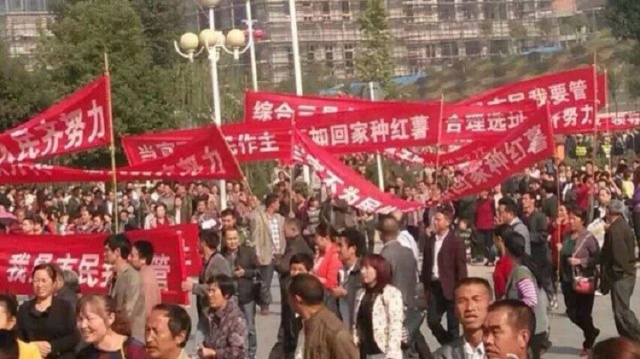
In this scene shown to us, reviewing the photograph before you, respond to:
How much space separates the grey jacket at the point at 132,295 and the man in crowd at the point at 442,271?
3.14m

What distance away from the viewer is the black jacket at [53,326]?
10016 mm

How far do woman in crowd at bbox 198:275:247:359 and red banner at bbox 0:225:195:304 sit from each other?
258 cm

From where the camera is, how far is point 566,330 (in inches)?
663

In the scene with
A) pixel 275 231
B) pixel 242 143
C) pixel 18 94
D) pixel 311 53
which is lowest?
pixel 311 53

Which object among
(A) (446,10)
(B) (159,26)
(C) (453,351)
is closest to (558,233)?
(C) (453,351)

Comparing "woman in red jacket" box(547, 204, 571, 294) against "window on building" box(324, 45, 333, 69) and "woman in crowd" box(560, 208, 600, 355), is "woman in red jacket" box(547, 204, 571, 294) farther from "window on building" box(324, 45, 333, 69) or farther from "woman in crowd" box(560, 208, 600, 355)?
"window on building" box(324, 45, 333, 69)

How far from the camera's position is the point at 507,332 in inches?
255

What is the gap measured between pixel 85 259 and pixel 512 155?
Answer: 5.25 meters

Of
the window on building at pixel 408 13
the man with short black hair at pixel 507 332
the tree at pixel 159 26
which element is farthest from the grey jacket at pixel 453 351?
the window on building at pixel 408 13

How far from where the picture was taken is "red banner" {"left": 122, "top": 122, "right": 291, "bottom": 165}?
1980 cm

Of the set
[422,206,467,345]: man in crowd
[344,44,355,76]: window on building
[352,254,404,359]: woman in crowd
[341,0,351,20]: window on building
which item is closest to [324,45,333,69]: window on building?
[344,44,355,76]: window on building

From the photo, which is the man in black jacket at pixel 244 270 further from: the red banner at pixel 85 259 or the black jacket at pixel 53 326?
the black jacket at pixel 53 326

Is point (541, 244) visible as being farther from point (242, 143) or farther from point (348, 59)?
point (348, 59)

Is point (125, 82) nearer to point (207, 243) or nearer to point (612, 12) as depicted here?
point (612, 12)
